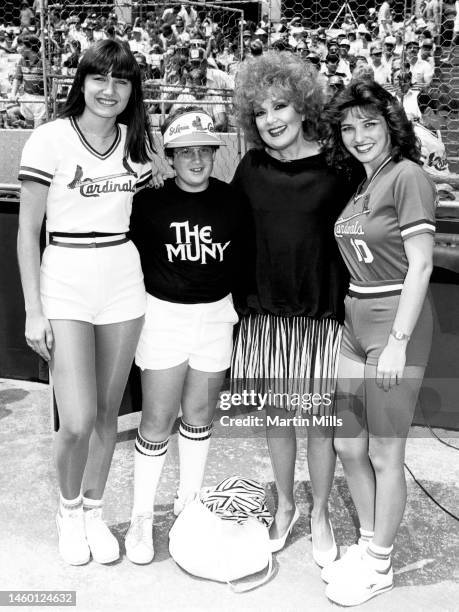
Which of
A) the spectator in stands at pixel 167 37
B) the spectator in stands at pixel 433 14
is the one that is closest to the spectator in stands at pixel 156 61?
the spectator in stands at pixel 167 37

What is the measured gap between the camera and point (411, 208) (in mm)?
2066

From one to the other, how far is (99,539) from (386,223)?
150 centimetres

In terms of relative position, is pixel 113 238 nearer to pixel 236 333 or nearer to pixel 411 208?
pixel 236 333

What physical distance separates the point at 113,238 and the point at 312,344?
2.57 feet

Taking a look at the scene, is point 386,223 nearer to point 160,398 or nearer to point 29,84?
point 160,398

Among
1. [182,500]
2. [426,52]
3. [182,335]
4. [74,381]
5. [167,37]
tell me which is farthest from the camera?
[167,37]

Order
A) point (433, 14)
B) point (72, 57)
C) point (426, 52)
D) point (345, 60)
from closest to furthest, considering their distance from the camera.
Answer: point (426, 52) < point (433, 14) < point (345, 60) < point (72, 57)

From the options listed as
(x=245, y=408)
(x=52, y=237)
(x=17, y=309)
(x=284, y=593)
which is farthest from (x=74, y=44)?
(x=284, y=593)

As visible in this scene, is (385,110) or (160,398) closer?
(385,110)

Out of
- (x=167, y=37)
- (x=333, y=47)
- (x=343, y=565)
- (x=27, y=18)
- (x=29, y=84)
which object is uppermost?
(x=27, y=18)

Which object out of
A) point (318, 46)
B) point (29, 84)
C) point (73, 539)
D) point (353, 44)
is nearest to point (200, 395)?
point (73, 539)

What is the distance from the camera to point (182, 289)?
8.08ft

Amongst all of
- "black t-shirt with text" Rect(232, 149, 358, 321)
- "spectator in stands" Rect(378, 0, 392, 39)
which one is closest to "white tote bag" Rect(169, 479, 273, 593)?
"black t-shirt with text" Rect(232, 149, 358, 321)

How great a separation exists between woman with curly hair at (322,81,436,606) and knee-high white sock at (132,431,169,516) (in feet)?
2.15
